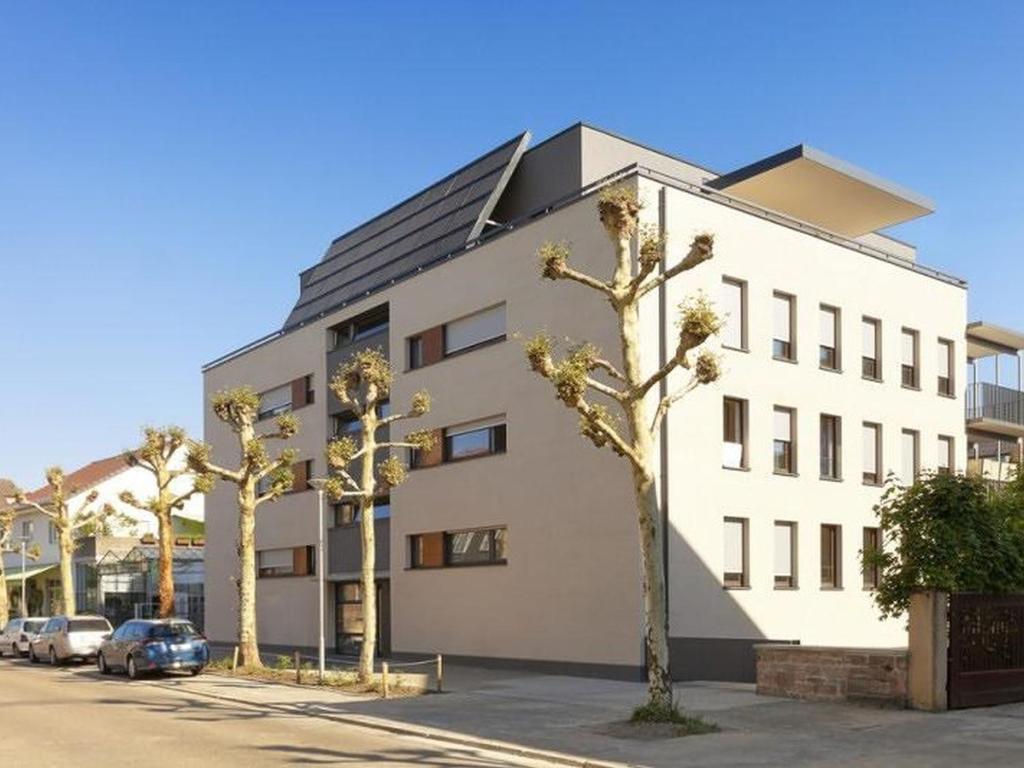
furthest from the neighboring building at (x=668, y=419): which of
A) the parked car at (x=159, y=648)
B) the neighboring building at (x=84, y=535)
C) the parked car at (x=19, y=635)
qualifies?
the neighboring building at (x=84, y=535)

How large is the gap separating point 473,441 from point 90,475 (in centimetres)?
4971

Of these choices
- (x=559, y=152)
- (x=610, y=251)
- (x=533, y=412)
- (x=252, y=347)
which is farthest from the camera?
(x=252, y=347)

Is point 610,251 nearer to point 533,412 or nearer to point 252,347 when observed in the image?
point 533,412

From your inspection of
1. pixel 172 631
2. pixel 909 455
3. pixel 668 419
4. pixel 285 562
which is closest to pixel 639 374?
pixel 668 419

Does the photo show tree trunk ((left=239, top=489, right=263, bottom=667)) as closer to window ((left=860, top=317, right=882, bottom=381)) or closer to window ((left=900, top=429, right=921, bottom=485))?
A: window ((left=860, top=317, right=882, bottom=381))

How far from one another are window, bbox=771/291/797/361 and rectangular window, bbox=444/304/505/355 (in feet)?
22.4

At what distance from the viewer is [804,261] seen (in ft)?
90.3

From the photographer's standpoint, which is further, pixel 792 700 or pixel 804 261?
pixel 804 261

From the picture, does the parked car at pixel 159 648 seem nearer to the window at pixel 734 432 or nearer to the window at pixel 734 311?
the window at pixel 734 432

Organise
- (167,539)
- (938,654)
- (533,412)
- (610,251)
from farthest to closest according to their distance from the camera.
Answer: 1. (167,539)
2. (533,412)
3. (610,251)
4. (938,654)

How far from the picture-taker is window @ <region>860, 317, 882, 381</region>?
96.2 ft

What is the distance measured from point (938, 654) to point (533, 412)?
1231 centimetres

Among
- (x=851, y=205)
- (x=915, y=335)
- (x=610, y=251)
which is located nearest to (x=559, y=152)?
(x=610, y=251)

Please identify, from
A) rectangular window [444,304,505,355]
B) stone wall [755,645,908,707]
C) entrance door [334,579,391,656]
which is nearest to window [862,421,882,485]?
rectangular window [444,304,505,355]
